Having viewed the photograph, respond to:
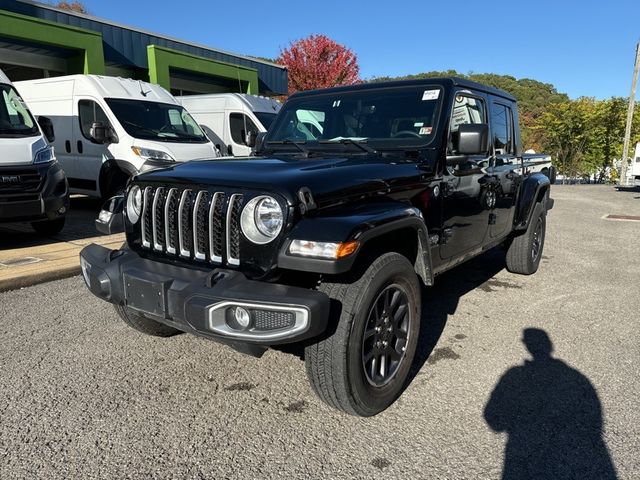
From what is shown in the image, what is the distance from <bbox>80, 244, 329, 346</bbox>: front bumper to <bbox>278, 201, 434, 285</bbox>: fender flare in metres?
0.14

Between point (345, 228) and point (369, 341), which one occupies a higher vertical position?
point (345, 228)

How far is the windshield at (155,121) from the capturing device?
8.55 m

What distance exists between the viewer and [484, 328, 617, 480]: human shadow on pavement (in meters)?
2.26

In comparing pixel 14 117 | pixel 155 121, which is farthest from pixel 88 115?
pixel 14 117

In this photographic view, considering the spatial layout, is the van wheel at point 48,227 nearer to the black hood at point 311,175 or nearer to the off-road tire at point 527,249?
the black hood at point 311,175

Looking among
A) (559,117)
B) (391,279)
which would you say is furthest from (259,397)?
(559,117)

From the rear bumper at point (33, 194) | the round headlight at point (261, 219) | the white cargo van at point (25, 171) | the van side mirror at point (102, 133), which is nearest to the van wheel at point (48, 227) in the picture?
the white cargo van at point (25, 171)

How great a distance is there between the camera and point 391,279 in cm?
263

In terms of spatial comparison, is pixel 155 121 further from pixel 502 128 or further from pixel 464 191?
pixel 464 191

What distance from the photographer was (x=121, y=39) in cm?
1433

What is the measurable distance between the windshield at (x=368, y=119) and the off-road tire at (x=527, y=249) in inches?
96.3

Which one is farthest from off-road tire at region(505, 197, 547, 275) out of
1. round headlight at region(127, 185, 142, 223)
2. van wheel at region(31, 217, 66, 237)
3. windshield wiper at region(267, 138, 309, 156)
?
van wheel at region(31, 217, 66, 237)

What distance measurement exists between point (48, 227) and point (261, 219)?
215 inches

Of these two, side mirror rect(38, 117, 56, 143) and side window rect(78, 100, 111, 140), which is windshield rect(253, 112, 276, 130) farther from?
side mirror rect(38, 117, 56, 143)
